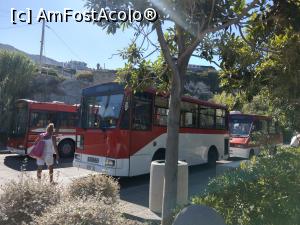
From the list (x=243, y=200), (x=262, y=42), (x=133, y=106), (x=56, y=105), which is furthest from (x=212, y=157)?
(x=243, y=200)

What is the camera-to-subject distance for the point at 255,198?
511 centimetres

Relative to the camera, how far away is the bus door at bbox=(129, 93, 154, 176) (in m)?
11.8

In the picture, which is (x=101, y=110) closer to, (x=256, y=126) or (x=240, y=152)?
(x=240, y=152)

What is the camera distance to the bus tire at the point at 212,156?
17.0 metres

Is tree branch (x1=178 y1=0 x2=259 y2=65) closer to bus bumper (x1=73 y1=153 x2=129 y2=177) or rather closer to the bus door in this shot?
bus bumper (x1=73 y1=153 x2=129 y2=177)

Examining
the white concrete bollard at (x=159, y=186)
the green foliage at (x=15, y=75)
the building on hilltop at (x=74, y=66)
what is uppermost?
the building on hilltop at (x=74, y=66)

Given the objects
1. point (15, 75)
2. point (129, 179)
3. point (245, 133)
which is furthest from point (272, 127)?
point (15, 75)

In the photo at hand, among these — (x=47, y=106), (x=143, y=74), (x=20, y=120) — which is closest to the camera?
(x=143, y=74)

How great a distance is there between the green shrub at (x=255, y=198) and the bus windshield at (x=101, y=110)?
637cm

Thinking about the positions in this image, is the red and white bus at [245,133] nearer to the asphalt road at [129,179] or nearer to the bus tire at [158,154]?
the asphalt road at [129,179]

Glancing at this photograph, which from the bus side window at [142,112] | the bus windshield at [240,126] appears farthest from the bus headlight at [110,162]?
the bus windshield at [240,126]

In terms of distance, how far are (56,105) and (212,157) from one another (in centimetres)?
797

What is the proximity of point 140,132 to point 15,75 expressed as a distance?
21.0 meters

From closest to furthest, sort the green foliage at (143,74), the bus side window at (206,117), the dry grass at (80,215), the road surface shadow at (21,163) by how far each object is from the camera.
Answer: the dry grass at (80,215) < the green foliage at (143,74) < the road surface shadow at (21,163) < the bus side window at (206,117)
